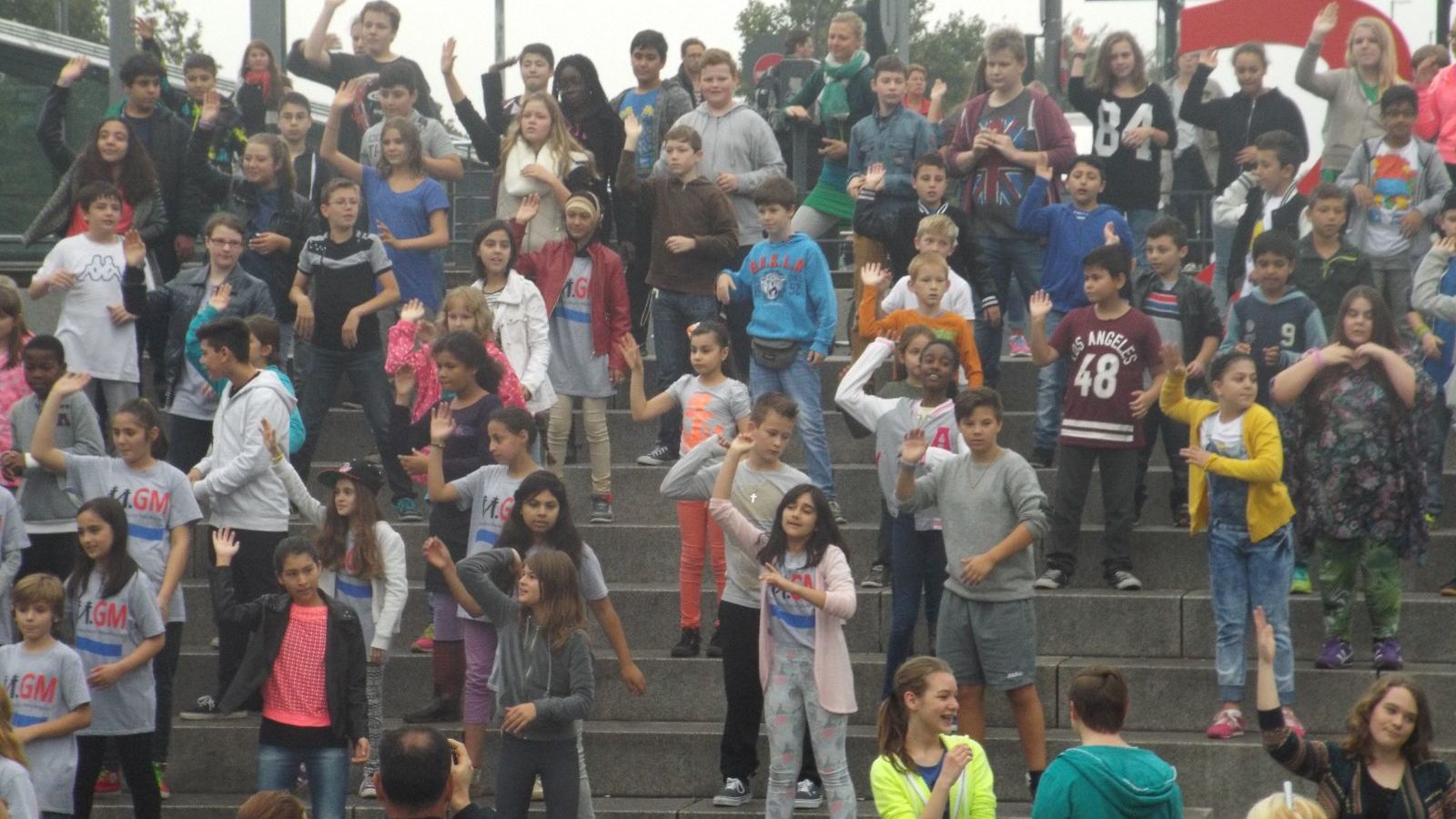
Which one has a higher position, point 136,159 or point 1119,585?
point 136,159

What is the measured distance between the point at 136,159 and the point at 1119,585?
239 inches

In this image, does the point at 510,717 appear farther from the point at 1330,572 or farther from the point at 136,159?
the point at 136,159

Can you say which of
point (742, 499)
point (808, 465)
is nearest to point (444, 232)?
point (808, 465)

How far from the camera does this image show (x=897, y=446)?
902 cm

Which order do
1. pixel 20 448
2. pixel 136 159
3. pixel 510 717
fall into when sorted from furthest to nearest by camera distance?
pixel 136 159 → pixel 20 448 → pixel 510 717

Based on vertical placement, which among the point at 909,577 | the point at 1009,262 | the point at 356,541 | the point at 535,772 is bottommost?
the point at 535,772

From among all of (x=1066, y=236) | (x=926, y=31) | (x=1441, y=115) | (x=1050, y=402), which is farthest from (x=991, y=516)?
(x=926, y=31)

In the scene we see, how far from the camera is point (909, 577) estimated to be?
8969mm

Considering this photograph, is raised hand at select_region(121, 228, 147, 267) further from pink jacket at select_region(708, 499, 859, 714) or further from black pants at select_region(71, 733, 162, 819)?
pink jacket at select_region(708, 499, 859, 714)

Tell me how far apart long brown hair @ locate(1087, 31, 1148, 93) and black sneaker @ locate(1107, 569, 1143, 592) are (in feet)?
12.5

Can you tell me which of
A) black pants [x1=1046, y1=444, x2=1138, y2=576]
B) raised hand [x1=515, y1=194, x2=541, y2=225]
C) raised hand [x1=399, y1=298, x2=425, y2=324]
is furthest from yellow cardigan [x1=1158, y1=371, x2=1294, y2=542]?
raised hand [x1=515, y1=194, x2=541, y2=225]

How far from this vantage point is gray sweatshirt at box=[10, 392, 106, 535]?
940cm

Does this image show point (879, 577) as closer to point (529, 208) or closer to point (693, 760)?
point (693, 760)

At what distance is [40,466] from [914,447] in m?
4.12
